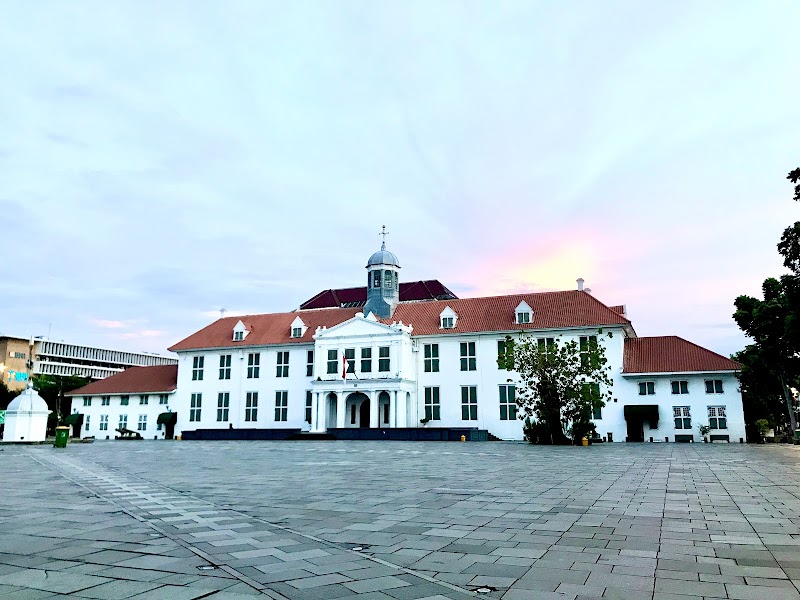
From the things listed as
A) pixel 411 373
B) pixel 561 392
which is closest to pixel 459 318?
pixel 411 373

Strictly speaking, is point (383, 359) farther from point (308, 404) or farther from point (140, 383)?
point (140, 383)

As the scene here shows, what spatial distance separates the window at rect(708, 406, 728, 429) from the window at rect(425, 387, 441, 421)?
20985 millimetres

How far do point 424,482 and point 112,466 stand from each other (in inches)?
467

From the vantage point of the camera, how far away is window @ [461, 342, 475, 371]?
53.5 m

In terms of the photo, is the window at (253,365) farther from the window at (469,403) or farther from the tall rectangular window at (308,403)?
the window at (469,403)

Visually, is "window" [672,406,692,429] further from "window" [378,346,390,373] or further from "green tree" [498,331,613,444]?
"window" [378,346,390,373]

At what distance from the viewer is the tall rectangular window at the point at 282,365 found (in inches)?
2335

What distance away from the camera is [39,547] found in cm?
729

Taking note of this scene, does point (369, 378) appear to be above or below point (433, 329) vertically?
below

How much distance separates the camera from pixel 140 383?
2562 inches

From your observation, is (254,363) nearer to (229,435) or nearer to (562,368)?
(229,435)

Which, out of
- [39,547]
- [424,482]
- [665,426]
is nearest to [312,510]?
[39,547]

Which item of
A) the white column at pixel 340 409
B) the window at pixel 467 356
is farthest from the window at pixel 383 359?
the window at pixel 467 356

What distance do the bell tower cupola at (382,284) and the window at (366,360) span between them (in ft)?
19.3
